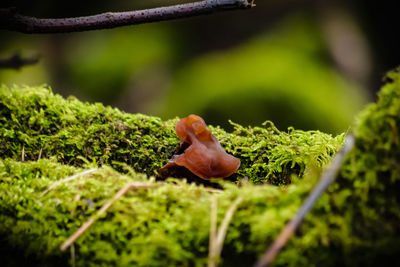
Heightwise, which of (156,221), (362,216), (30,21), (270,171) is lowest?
(270,171)

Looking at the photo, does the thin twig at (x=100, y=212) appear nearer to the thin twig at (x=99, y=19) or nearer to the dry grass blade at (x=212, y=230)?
the dry grass blade at (x=212, y=230)

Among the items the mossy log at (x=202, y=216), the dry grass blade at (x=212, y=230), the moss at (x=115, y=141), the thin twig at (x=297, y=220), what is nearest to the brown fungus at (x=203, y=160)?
the moss at (x=115, y=141)

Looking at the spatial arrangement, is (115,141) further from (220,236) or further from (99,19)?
(220,236)

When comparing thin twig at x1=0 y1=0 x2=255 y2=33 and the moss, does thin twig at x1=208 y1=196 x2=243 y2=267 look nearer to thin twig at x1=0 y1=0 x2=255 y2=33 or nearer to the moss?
thin twig at x1=0 y1=0 x2=255 y2=33

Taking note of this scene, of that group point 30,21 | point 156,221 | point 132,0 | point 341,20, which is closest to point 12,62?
point 30,21

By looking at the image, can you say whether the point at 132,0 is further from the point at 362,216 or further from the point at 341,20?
the point at 362,216

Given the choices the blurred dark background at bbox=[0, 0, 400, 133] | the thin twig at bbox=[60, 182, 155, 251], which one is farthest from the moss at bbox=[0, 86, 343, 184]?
the blurred dark background at bbox=[0, 0, 400, 133]
